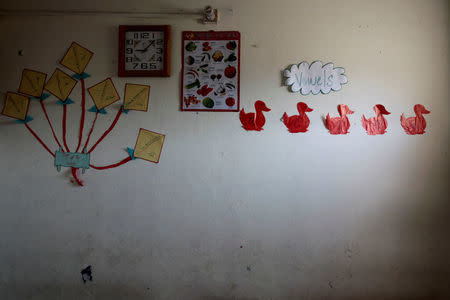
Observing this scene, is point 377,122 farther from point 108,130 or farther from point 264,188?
point 108,130

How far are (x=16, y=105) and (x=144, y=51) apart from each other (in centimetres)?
89

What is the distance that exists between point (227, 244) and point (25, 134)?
1.46 m

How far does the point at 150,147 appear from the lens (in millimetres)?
→ 1787

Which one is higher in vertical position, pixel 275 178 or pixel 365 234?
pixel 275 178

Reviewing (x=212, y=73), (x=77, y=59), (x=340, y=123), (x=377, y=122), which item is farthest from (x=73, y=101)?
(x=377, y=122)

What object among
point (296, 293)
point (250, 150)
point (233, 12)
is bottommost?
point (296, 293)

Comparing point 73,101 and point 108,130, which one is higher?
point 73,101

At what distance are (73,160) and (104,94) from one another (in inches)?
18.1

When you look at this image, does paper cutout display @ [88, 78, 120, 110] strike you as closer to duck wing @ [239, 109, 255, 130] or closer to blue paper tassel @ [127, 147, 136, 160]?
blue paper tassel @ [127, 147, 136, 160]

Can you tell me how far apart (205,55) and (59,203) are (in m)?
1.31

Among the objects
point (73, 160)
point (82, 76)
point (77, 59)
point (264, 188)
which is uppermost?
point (77, 59)

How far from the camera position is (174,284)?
1753 millimetres

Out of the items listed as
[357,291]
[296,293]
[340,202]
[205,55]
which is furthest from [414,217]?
[205,55]

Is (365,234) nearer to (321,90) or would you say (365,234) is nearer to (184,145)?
(321,90)
